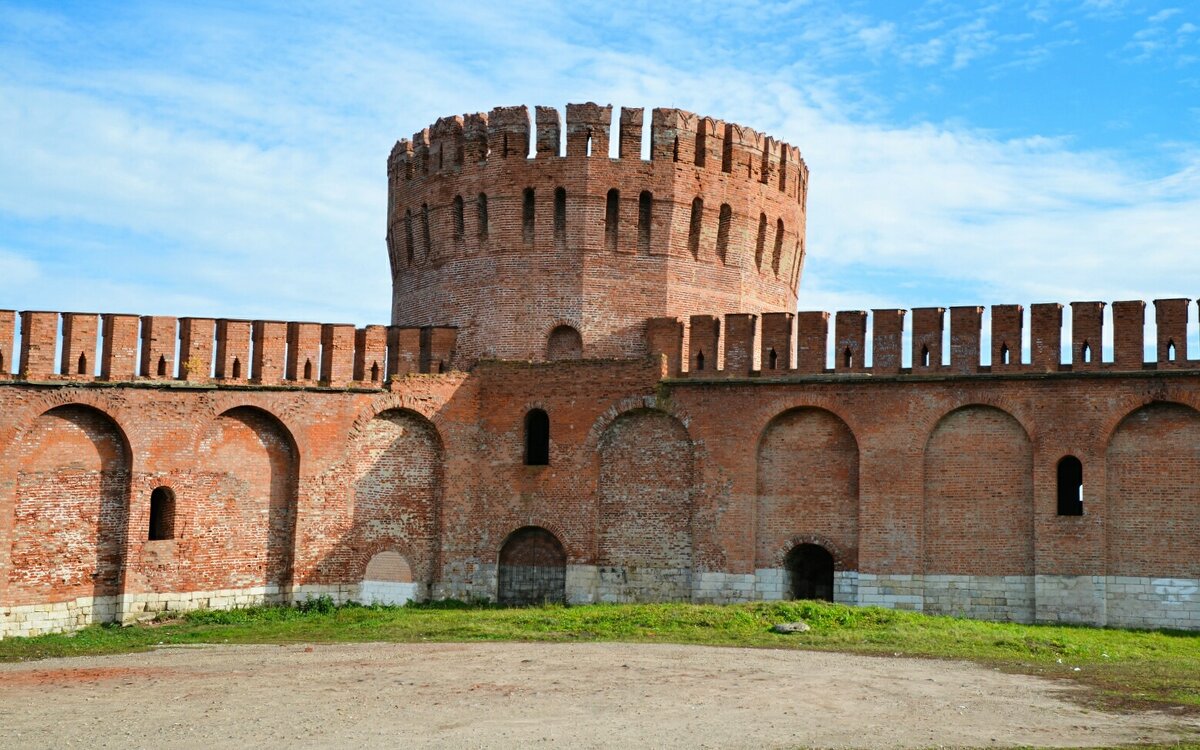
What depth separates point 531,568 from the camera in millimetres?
26422

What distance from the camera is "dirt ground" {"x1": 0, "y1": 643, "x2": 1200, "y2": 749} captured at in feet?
44.6

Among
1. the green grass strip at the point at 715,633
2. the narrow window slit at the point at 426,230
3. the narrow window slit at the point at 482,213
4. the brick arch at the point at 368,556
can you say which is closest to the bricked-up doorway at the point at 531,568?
the green grass strip at the point at 715,633

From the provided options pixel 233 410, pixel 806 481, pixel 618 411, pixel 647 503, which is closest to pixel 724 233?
pixel 618 411

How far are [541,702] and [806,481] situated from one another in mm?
10953

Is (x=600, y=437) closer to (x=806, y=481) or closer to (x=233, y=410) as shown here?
(x=806, y=481)

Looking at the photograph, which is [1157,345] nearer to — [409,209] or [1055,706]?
[1055,706]

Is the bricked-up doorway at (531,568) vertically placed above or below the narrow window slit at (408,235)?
below

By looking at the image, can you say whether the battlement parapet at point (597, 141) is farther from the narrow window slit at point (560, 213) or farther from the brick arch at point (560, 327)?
the brick arch at point (560, 327)

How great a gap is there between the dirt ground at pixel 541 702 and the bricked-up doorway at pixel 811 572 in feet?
19.0

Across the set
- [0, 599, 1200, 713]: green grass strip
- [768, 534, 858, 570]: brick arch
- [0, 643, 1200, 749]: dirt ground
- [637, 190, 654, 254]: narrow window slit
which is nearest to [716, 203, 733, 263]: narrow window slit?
[637, 190, 654, 254]: narrow window slit

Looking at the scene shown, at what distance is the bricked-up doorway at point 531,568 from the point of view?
26234 millimetres

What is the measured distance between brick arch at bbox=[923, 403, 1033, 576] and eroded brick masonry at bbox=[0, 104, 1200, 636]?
0.05 m

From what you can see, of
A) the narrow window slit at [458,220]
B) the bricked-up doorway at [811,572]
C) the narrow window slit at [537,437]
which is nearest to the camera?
the bricked-up doorway at [811,572]

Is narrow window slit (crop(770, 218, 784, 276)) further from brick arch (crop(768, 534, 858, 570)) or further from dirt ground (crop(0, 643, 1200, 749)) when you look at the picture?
dirt ground (crop(0, 643, 1200, 749))
